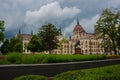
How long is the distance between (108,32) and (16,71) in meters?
45.7

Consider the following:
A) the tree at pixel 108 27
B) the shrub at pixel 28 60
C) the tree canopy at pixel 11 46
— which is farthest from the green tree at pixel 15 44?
the shrub at pixel 28 60

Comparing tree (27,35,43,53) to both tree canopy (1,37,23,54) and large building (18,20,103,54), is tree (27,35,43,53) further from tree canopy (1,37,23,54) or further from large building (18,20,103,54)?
large building (18,20,103,54)

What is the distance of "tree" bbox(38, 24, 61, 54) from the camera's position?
3273 inches

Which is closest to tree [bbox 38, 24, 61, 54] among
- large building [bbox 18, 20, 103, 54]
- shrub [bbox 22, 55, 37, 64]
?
shrub [bbox 22, 55, 37, 64]

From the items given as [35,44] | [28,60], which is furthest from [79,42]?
[28,60]

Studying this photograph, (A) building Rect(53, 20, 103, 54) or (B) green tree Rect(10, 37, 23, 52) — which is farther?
(A) building Rect(53, 20, 103, 54)

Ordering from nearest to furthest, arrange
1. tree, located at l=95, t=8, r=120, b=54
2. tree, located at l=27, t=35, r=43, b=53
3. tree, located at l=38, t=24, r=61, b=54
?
tree, located at l=95, t=8, r=120, b=54 < tree, located at l=27, t=35, r=43, b=53 < tree, located at l=38, t=24, r=61, b=54

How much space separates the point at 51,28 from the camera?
83688 mm

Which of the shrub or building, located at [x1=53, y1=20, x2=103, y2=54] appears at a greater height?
building, located at [x1=53, y1=20, x2=103, y2=54]

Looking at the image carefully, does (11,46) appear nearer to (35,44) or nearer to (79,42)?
(35,44)

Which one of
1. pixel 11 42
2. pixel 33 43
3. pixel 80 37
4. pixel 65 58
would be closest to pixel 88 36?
pixel 80 37

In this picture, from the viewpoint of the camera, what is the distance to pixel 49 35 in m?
83.2

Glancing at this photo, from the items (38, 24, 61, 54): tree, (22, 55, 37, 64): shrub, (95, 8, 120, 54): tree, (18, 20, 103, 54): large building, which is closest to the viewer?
(22, 55, 37, 64): shrub

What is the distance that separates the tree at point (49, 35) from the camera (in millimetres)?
83125
